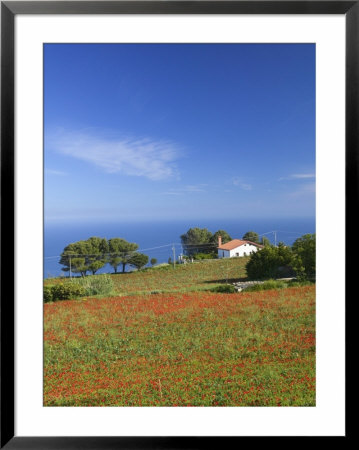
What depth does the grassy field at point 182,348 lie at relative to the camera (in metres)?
2.01

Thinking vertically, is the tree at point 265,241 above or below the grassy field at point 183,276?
above

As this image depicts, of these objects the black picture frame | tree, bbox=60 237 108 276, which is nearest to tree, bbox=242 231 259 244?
tree, bbox=60 237 108 276

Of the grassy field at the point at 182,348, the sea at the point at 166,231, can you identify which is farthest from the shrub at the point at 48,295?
the sea at the point at 166,231

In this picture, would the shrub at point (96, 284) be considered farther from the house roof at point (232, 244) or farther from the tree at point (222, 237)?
the house roof at point (232, 244)

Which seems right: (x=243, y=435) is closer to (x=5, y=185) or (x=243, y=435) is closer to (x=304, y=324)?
(x=5, y=185)

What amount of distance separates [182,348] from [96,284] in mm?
2348

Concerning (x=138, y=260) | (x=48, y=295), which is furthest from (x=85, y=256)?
(x=48, y=295)

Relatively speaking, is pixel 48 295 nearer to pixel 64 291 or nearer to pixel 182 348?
pixel 64 291

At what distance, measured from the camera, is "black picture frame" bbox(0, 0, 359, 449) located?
960 mm

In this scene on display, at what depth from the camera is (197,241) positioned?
18.9 ft

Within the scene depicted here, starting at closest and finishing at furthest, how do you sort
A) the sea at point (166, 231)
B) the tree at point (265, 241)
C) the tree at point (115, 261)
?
1. the sea at point (166, 231)
2. the tree at point (265, 241)
3. the tree at point (115, 261)

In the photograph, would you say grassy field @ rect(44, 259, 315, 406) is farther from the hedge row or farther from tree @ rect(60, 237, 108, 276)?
tree @ rect(60, 237, 108, 276)

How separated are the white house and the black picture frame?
15.3 feet

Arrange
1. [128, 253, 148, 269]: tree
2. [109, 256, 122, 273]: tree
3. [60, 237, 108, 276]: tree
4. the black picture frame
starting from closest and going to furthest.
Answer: the black picture frame
[60, 237, 108, 276]: tree
[109, 256, 122, 273]: tree
[128, 253, 148, 269]: tree
